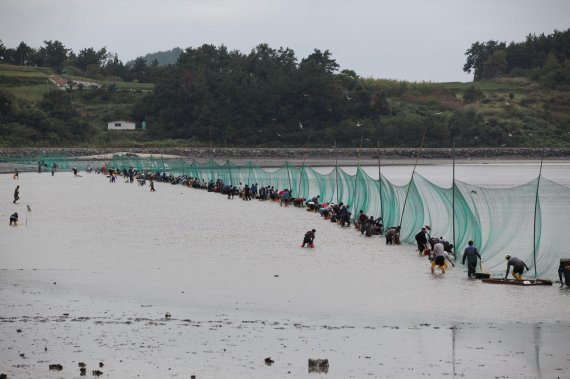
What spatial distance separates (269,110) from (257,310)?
11163 cm

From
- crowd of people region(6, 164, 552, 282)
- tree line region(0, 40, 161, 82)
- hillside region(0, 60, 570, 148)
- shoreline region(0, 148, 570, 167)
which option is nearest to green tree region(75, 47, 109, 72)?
tree line region(0, 40, 161, 82)

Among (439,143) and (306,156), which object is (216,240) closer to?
(306,156)

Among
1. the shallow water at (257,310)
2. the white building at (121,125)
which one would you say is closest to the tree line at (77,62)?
the white building at (121,125)

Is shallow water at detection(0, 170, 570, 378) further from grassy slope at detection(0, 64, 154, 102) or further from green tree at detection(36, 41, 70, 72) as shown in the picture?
green tree at detection(36, 41, 70, 72)

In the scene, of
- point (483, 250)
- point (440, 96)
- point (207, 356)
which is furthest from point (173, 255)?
point (440, 96)

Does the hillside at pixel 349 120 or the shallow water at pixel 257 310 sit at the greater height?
the hillside at pixel 349 120

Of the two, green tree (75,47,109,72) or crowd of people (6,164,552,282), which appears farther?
green tree (75,47,109,72)

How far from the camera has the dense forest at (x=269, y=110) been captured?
13200cm

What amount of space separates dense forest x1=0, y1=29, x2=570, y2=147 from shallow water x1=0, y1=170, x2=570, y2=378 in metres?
94.6

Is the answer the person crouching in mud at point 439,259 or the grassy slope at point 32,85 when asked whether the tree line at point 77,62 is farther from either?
the person crouching in mud at point 439,259

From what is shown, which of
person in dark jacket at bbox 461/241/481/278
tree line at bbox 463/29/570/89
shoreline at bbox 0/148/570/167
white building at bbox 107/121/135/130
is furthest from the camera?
tree line at bbox 463/29/570/89

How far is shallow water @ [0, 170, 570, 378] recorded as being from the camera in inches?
665

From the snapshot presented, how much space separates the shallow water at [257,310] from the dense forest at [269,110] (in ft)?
310

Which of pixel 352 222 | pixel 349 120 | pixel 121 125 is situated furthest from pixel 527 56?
pixel 352 222
